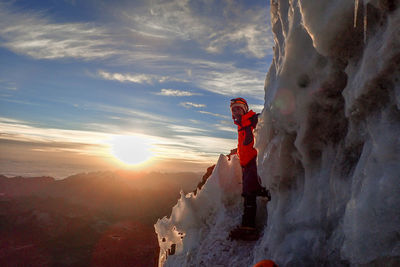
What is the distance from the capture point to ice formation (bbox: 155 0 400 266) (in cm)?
272

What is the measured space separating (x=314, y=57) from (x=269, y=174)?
7.57ft

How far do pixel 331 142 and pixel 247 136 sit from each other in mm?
2587

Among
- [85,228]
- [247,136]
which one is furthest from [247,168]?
[85,228]

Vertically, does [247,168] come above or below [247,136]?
below

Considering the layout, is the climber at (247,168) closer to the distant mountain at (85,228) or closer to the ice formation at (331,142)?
the ice formation at (331,142)

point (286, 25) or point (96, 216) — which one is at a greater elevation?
point (286, 25)

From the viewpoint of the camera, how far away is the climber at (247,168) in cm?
612

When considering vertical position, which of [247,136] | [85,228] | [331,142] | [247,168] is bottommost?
[85,228]

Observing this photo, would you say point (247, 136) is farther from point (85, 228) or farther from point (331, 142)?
point (85, 228)

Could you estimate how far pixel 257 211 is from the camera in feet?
21.8

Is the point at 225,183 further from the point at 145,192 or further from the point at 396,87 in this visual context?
the point at 145,192

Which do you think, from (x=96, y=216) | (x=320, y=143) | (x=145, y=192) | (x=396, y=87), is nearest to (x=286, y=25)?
(x=320, y=143)

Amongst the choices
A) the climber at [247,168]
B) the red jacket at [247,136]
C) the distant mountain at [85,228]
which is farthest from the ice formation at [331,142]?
the distant mountain at [85,228]

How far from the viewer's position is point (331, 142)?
13.2 ft
